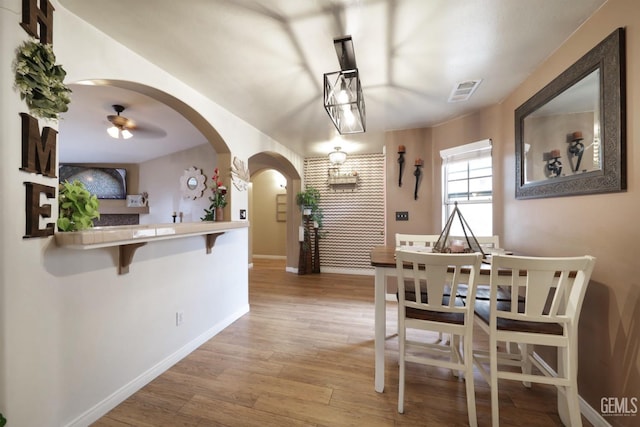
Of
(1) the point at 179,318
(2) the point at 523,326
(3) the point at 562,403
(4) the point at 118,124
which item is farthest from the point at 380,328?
(4) the point at 118,124

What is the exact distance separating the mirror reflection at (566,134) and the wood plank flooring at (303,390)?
1585 millimetres

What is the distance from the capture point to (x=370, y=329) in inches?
102

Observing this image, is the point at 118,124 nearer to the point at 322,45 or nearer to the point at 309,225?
the point at 322,45

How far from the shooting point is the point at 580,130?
59.3 inches

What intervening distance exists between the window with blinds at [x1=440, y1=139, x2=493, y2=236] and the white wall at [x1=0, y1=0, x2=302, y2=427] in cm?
A: 293

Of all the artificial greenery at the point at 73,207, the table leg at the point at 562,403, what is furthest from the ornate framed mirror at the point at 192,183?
the table leg at the point at 562,403

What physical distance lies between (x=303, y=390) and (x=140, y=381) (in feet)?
3.88

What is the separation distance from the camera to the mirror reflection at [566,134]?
1.42 metres

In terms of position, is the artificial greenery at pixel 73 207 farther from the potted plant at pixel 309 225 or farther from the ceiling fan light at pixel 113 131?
the potted plant at pixel 309 225

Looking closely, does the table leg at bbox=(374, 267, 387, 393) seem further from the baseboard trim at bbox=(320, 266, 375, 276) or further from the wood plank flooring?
the baseboard trim at bbox=(320, 266, 375, 276)

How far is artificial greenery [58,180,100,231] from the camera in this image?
1.28 m

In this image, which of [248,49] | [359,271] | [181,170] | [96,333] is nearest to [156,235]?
[96,333]

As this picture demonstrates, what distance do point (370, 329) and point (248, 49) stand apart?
280cm
